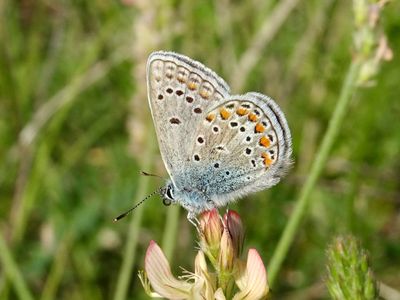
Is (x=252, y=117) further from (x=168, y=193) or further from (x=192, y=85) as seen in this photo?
(x=168, y=193)

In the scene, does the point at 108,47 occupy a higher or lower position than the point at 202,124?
higher

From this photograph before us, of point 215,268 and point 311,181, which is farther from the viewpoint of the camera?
point 311,181

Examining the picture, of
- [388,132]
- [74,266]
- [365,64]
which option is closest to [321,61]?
[388,132]

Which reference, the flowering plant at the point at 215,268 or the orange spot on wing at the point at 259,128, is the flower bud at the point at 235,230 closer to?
the flowering plant at the point at 215,268

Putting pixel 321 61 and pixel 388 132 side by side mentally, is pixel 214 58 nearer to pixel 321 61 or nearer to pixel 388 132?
pixel 321 61

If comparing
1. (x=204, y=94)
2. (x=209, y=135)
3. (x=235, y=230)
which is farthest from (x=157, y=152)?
(x=235, y=230)

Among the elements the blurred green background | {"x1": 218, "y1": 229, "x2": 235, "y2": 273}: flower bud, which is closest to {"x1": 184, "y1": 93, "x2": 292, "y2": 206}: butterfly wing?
{"x1": 218, "y1": 229, "x2": 235, "y2": 273}: flower bud

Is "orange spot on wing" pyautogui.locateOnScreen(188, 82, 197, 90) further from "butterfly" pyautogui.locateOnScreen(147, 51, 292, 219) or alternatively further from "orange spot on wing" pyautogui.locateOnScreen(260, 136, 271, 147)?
"orange spot on wing" pyautogui.locateOnScreen(260, 136, 271, 147)
